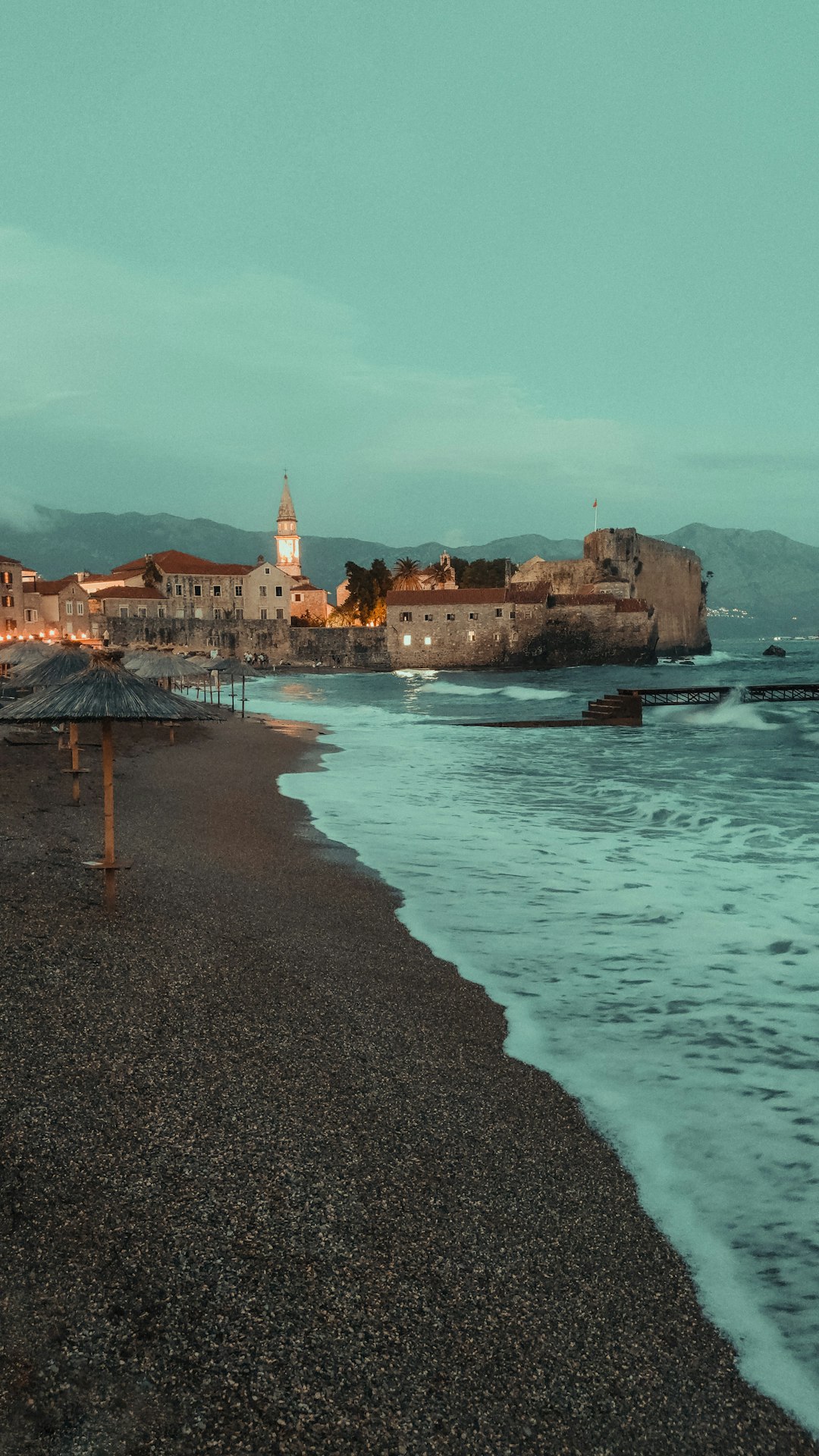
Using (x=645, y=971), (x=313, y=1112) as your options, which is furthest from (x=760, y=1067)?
(x=313, y=1112)

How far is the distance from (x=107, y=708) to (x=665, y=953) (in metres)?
6.92

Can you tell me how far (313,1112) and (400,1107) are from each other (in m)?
0.58

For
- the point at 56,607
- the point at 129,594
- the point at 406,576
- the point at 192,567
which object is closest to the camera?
the point at 56,607

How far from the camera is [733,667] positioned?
100 m

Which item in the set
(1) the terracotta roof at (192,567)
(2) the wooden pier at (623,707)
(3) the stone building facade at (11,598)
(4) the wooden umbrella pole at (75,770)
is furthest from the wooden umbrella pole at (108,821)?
(1) the terracotta roof at (192,567)

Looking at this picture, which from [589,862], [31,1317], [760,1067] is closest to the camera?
[31,1317]

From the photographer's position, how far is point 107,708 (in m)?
9.23

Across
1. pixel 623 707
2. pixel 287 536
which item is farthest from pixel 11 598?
pixel 623 707

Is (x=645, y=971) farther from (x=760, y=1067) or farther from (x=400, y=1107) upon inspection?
(x=400, y=1107)

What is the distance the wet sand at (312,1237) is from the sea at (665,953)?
383mm

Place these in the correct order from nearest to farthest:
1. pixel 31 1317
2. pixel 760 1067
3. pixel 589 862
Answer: pixel 31 1317, pixel 760 1067, pixel 589 862

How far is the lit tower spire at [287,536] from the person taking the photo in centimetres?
12138

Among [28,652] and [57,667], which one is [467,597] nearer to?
[28,652]

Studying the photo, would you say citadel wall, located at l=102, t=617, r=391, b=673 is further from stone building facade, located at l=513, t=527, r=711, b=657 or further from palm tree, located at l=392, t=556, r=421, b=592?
stone building facade, located at l=513, t=527, r=711, b=657
